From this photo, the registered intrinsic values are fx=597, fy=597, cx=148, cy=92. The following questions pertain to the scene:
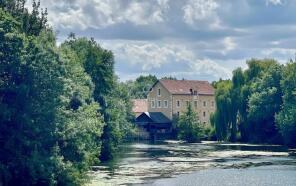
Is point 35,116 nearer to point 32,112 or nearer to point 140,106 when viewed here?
point 32,112

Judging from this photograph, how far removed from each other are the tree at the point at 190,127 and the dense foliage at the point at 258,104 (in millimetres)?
3295

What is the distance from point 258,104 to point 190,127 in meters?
15.0

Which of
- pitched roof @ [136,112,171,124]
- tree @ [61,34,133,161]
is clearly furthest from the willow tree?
tree @ [61,34,133,161]

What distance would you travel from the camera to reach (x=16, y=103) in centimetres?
3259

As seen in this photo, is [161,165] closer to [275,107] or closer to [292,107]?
[292,107]

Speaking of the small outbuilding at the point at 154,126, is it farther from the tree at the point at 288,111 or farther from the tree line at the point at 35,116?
the tree line at the point at 35,116

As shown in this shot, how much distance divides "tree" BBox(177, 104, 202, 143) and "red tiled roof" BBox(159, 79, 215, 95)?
60.0 feet

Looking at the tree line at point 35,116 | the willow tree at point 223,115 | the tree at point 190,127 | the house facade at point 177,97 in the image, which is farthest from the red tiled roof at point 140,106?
the tree line at point 35,116

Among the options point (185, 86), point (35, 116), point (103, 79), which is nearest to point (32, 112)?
point (35, 116)

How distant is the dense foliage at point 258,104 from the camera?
84.8 meters

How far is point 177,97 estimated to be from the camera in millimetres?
123688

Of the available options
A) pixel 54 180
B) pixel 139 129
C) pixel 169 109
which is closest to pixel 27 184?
pixel 54 180

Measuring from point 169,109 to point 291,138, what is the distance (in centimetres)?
4340

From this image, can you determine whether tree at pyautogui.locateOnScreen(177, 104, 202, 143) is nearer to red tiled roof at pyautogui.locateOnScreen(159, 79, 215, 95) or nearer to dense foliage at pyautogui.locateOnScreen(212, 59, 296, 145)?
dense foliage at pyautogui.locateOnScreen(212, 59, 296, 145)
